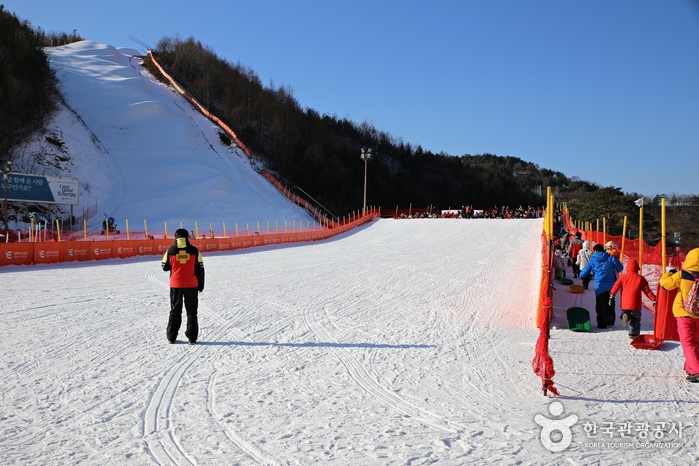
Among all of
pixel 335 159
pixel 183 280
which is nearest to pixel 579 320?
pixel 183 280

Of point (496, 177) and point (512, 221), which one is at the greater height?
point (496, 177)

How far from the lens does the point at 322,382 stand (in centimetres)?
557

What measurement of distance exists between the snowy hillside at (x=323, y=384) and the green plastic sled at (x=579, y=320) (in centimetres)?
25

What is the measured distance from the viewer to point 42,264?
56.8 feet

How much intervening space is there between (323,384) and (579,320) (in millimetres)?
4788

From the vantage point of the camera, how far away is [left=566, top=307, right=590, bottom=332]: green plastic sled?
8.21m

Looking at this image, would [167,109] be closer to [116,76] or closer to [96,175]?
[116,76]

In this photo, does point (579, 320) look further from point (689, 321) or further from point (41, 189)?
point (41, 189)

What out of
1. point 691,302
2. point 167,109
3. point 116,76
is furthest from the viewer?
point 116,76

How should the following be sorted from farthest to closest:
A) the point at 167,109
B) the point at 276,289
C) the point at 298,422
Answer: the point at 167,109 → the point at 276,289 → the point at 298,422

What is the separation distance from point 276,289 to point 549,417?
8.60m

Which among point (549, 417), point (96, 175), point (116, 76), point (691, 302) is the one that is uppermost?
point (116, 76)

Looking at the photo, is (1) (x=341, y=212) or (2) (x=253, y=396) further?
(1) (x=341, y=212)

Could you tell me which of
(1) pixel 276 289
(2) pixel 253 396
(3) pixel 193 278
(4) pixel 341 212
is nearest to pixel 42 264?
(1) pixel 276 289
